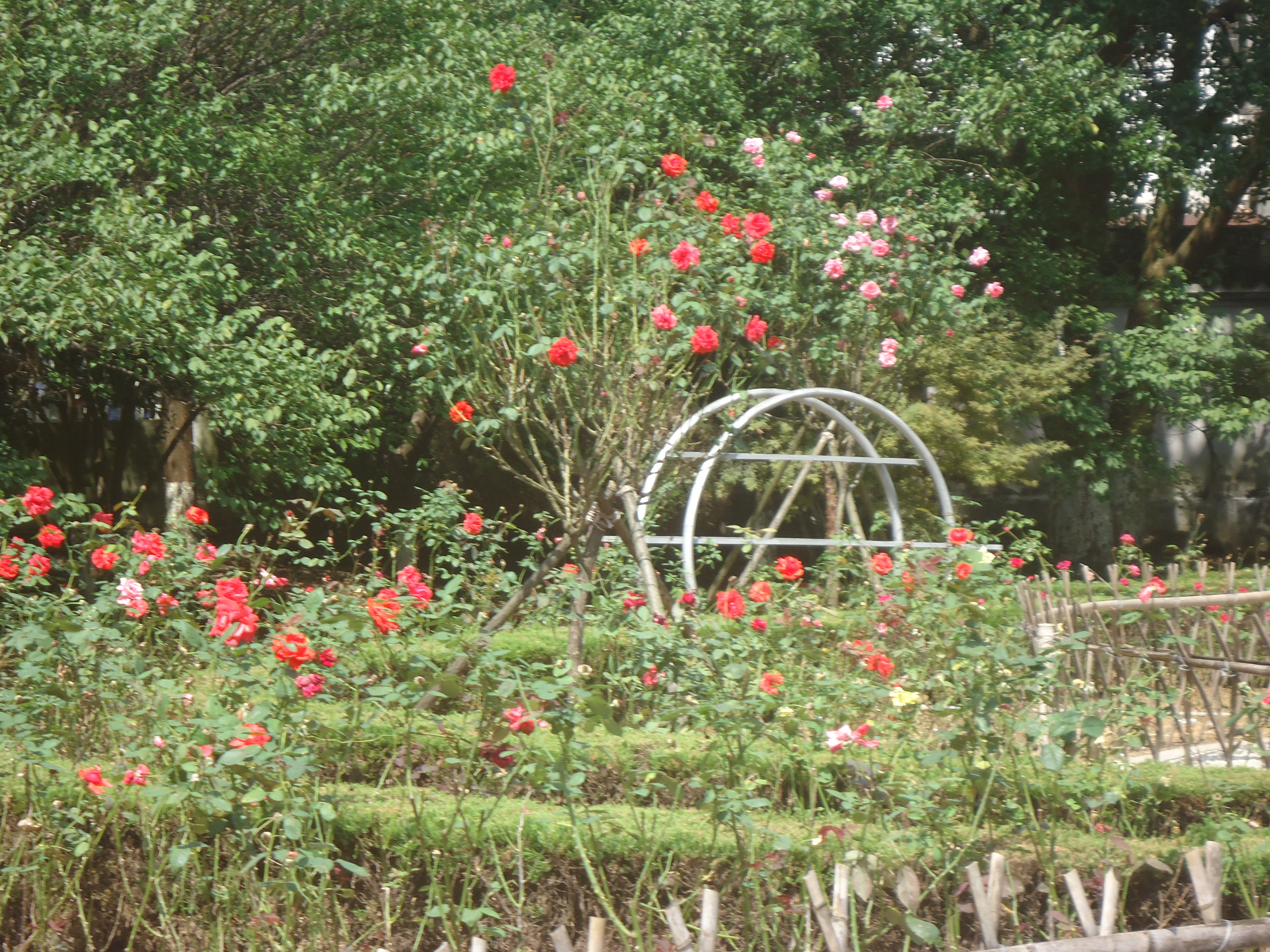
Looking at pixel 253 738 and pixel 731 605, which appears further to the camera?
pixel 731 605

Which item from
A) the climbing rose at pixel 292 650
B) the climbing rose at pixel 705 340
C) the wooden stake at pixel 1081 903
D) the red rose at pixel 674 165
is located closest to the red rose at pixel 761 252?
the red rose at pixel 674 165

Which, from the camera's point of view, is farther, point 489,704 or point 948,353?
point 948,353

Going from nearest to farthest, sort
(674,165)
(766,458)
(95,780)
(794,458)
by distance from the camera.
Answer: (95,780)
(674,165)
(766,458)
(794,458)

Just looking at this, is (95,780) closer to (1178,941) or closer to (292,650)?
(292,650)

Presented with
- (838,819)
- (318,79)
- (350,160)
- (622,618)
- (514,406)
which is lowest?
(838,819)

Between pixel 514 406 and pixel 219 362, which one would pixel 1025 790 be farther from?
pixel 219 362

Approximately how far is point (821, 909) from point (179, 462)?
660 cm

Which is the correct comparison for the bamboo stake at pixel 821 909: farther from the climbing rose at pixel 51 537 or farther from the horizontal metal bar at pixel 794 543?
the climbing rose at pixel 51 537

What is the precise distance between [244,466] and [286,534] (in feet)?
14.5

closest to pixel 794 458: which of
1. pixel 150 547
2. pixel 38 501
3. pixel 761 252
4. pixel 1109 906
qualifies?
pixel 761 252

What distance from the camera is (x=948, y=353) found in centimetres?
869

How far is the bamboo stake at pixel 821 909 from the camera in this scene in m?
2.27

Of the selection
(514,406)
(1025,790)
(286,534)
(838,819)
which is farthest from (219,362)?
(1025,790)

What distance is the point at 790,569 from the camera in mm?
4137
